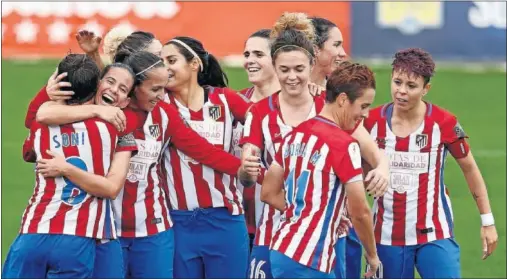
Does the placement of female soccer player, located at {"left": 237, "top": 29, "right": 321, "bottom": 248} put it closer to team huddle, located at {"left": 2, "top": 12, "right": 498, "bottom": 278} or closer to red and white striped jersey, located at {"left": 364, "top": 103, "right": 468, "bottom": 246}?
team huddle, located at {"left": 2, "top": 12, "right": 498, "bottom": 278}

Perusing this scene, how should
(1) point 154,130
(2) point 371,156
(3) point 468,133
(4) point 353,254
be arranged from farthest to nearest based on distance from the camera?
(3) point 468,133, (4) point 353,254, (1) point 154,130, (2) point 371,156

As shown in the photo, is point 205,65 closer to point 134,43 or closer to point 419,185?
point 134,43

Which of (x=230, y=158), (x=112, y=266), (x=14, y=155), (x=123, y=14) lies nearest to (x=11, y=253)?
(x=112, y=266)

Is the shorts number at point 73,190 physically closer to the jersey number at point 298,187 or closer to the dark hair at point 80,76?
the dark hair at point 80,76

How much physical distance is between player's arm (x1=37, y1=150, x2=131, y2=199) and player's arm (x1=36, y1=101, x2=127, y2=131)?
19 cm

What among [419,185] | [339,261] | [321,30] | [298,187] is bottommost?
[339,261]

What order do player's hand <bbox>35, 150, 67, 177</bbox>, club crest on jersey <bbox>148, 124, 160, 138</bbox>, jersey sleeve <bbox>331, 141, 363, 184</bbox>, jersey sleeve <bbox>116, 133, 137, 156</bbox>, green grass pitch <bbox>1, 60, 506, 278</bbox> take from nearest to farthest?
jersey sleeve <bbox>331, 141, 363, 184</bbox> → player's hand <bbox>35, 150, 67, 177</bbox> → jersey sleeve <bbox>116, 133, 137, 156</bbox> → club crest on jersey <bbox>148, 124, 160, 138</bbox> → green grass pitch <bbox>1, 60, 506, 278</bbox>

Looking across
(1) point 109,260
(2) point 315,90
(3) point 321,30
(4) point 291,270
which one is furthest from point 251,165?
(3) point 321,30

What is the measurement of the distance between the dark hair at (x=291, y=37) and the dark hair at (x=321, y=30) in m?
0.48

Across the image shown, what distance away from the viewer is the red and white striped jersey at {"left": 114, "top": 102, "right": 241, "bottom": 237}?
24.5ft

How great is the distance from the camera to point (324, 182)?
628cm

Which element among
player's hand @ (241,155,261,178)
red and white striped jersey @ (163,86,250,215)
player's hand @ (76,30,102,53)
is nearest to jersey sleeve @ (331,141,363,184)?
player's hand @ (241,155,261,178)

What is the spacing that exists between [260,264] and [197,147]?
86 centimetres

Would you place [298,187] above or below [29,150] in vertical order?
below
